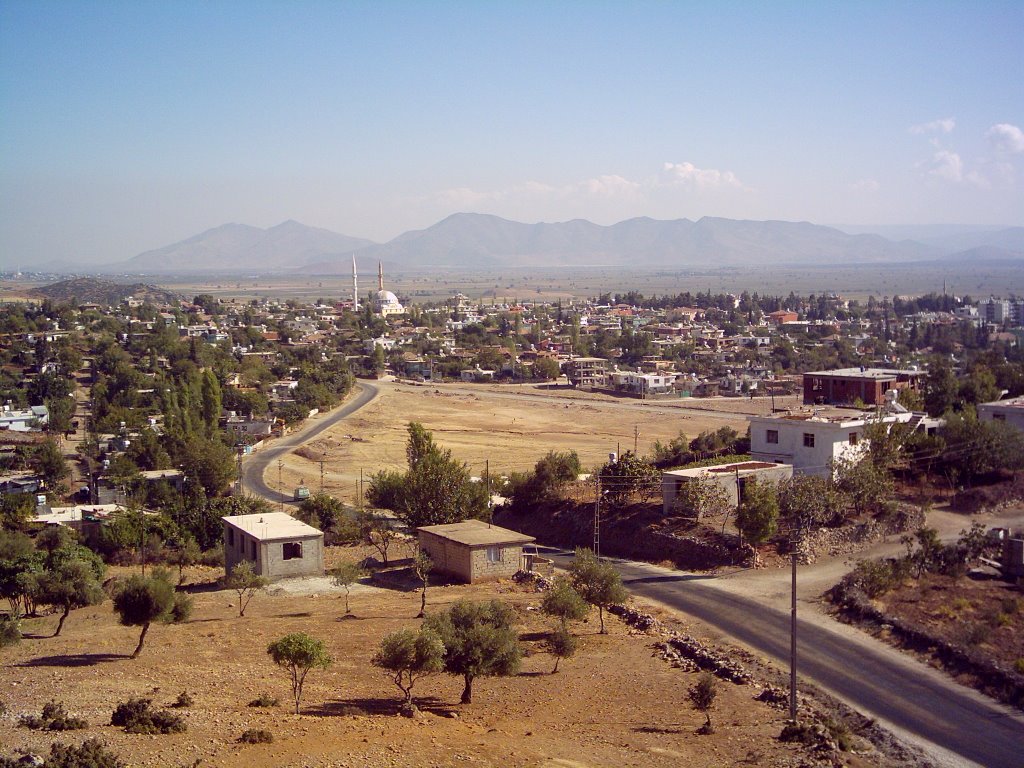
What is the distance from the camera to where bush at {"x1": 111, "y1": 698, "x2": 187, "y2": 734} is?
11.5m

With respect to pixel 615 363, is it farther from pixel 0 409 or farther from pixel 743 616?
pixel 743 616

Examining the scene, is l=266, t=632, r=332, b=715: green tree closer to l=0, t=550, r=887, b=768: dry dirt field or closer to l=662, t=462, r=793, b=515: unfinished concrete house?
l=0, t=550, r=887, b=768: dry dirt field

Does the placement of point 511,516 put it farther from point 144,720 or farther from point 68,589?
point 144,720

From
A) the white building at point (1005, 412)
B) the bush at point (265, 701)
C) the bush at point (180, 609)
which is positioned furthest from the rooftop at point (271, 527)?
the white building at point (1005, 412)

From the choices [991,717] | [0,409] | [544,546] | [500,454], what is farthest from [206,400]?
[991,717]

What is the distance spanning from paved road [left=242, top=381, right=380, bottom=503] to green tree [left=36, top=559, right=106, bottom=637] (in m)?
13.4

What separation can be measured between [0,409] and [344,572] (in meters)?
34.7

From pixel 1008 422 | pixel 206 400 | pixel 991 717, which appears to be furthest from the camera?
pixel 206 400

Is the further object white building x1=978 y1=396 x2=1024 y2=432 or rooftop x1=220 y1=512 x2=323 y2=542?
white building x1=978 y1=396 x2=1024 y2=432

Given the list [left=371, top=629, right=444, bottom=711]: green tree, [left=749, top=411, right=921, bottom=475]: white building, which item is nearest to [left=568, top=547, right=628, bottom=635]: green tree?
[left=371, top=629, right=444, bottom=711]: green tree

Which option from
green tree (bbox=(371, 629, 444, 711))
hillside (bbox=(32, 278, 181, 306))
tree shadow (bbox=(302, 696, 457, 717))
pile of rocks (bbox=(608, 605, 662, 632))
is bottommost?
pile of rocks (bbox=(608, 605, 662, 632))

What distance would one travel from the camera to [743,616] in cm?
1805

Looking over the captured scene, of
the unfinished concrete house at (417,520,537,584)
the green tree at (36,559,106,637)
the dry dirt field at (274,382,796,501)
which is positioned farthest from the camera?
the dry dirt field at (274,382,796,501)

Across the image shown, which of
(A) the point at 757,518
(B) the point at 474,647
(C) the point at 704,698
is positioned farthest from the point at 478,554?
(C) the point at 704,698
